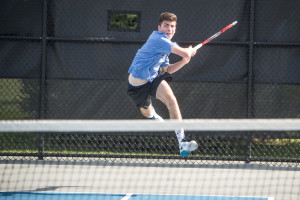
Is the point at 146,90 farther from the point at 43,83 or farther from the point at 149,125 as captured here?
the point at 149,125

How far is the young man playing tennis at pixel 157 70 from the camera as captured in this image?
18.3ft

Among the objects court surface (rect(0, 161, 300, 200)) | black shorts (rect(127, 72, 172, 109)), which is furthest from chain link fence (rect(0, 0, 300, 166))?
black shorts (rect(127, 72, 172, 109))

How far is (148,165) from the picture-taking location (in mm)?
6750

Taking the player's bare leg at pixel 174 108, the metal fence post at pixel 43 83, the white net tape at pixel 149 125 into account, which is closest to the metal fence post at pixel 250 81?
the player's bare leg at pixel 174 108

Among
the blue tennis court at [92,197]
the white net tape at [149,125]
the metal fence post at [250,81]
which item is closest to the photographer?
the white net tape at [149,125]

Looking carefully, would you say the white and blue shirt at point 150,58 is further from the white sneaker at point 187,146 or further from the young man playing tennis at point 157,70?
the white sneaker at point 187,146

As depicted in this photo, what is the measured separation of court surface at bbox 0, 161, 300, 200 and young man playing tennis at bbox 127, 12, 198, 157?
56 centimetres

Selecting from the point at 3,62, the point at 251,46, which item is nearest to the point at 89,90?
the point at 3,62

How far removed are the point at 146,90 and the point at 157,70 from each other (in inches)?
9.6

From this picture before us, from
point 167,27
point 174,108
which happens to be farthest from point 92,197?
point 167,27

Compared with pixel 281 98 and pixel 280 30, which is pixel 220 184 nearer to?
pixel 281 98

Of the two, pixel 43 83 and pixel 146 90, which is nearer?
pixel 146 90

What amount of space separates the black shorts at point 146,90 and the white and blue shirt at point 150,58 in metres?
0.07

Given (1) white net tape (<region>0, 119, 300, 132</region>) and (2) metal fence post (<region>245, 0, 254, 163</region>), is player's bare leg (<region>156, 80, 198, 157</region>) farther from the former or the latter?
(1) white net tape (<region>0, 119, 300, 132</region>)
